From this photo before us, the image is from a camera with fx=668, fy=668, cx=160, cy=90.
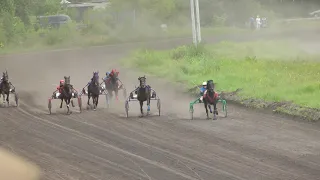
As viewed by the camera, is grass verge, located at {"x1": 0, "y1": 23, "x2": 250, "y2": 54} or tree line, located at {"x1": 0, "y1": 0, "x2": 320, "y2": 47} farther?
grass verge, located at {"x1": 0, "y1": 23, "x2": 250, "y2": 54}

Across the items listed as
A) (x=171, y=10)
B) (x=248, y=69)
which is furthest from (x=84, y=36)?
(x=248, y=69)

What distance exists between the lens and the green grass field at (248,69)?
24.0 m

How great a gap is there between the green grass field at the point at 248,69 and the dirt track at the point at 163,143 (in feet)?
8.14

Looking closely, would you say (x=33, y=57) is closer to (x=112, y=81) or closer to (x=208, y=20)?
(x=112, y=81)

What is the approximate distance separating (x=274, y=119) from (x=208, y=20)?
172ft

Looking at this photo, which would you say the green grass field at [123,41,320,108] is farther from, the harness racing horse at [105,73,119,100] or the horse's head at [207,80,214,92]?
the harness racing horse at [105,73,119,100]

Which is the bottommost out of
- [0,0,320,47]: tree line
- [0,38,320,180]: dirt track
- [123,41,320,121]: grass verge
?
[0,38,320,180]: dirt track

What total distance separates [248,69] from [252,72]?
1278mm

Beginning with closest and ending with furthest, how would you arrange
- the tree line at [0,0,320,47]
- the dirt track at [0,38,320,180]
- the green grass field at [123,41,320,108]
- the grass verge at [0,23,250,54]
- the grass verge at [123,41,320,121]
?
the dirt track at [0,38,320,180] → the grass verge at [123,41,320,121] → the green grass field at [123,41,320,108] → the tree line at [0,0,320,47] → the grass verge at [0,23,250,54]

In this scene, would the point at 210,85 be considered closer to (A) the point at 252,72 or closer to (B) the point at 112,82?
(B) the point at 112,82

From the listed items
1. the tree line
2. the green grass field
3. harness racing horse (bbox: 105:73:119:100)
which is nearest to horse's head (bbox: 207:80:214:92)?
the green grass field

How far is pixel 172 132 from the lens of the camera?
18328 millimetres

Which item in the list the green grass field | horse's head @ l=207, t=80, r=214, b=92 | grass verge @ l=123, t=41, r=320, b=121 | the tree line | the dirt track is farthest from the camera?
the tree line

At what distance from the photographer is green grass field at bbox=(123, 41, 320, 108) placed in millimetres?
24031
